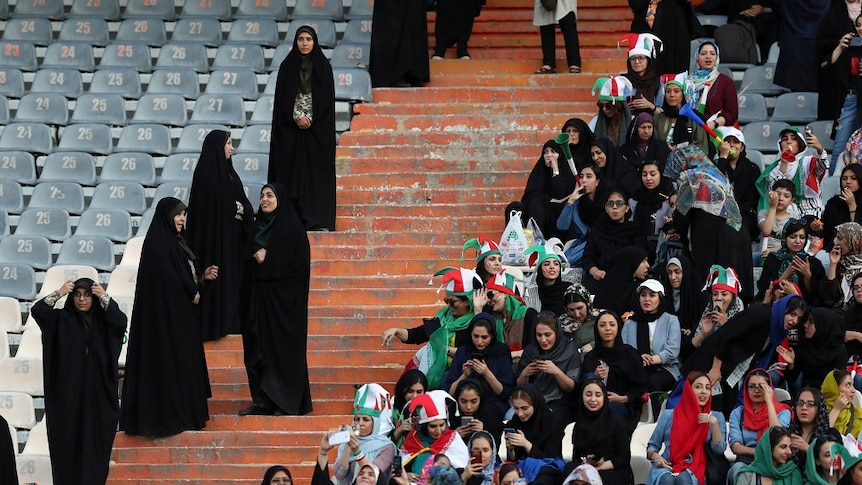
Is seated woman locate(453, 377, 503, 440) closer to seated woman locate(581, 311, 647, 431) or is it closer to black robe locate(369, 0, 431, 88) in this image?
seated woman locate(581, 311, 647, 431)

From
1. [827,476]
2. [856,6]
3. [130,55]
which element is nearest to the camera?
[827,476]

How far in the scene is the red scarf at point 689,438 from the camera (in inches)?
515

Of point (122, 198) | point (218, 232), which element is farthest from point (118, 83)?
point (218, 232)

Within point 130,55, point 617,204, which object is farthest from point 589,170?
point 130,55

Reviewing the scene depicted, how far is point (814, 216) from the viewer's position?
52.4 ft

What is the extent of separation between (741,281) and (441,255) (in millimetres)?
2512

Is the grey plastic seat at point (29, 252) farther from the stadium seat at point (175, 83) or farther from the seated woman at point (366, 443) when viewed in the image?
the seated woman at point (366, 443)

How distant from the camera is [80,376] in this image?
14.5 meters

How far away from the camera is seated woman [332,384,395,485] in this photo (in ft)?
42.4

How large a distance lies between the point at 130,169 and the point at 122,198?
439 mm

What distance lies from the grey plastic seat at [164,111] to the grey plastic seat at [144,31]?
122cm

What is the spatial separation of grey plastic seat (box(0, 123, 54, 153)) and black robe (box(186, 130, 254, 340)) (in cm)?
276

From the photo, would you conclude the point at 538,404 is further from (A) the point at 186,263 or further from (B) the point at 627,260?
(A) the point at 186,263

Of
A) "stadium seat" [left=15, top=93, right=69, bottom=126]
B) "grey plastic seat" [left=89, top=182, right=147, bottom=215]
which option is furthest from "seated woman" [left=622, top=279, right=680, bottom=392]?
"stadium seat" [left=15, top=93, right=69, bottom=126]
